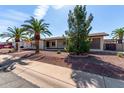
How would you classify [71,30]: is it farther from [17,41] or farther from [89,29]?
[17,41]

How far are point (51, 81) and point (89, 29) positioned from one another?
31.0 ft

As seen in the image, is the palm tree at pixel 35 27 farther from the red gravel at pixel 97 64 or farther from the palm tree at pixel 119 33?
the palm tree at pixel 119 33

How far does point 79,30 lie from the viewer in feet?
52.1

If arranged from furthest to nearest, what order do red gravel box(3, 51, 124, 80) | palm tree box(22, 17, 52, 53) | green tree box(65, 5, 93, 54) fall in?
palm tree box(22, 17, 52, 53), green tree box(65, 5, 93, 54), red gravel box(3, 51, 124, 80)

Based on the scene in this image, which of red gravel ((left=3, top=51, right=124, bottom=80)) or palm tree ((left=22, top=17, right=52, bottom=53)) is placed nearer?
red gravel ((left=3, top=51, right=124, bottom=80))

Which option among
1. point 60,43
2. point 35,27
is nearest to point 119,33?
point 60,43

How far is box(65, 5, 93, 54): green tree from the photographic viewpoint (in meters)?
15.8

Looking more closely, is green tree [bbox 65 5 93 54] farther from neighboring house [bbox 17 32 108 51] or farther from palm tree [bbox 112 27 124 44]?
palm tree [bbox 112 27 124 44]

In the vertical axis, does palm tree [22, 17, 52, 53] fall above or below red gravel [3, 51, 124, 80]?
above

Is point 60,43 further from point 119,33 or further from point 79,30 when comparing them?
point 79,30

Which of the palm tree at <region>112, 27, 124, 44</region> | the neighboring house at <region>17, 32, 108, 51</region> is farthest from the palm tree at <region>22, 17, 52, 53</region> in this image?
the palm tree at <region>112, 27, 124, 44</region>

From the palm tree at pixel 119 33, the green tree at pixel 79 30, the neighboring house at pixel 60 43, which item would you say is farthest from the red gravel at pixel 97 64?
the palm tree at pixel 119 33
